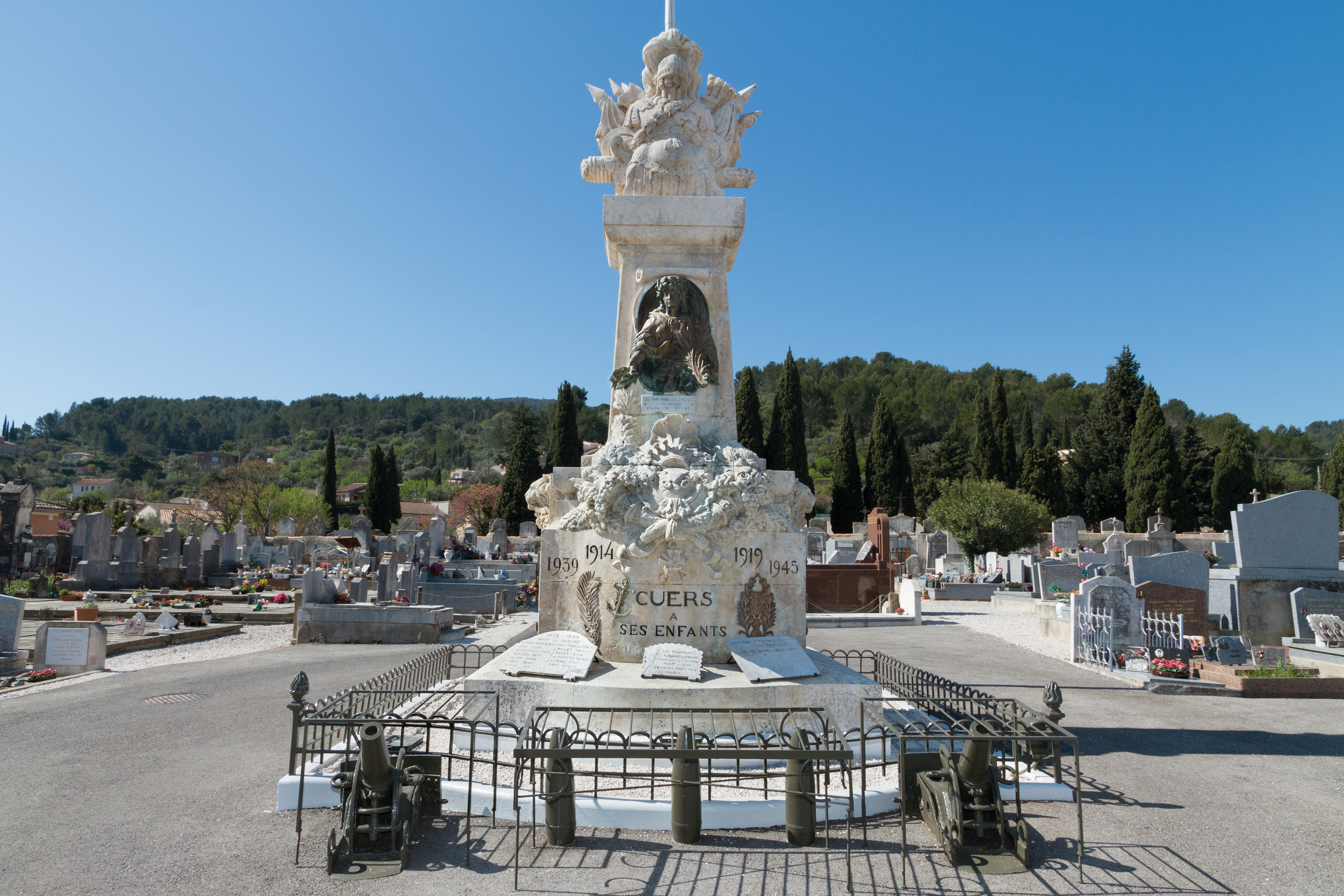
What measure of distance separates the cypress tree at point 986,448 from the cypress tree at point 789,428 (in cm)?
1130

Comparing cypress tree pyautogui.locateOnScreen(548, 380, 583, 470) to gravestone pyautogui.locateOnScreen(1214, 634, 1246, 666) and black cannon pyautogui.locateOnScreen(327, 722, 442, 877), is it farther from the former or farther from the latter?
black cannon pyautogui.locateOnScreen(327, 722, 442, 877)

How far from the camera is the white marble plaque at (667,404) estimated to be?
8.70 meters

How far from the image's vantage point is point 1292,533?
1449cm

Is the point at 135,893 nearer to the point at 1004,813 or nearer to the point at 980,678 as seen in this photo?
the point at 1004,813

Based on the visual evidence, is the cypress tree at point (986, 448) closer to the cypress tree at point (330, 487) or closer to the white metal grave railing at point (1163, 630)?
the white metal grave railing at point (1163, 630)

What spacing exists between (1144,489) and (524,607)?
3773 centimetres

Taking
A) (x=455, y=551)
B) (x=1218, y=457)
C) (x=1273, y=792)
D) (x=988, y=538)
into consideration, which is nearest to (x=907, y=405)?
(x=1218, y=457)

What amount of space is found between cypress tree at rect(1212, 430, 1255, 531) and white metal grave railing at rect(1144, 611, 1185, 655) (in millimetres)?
37410

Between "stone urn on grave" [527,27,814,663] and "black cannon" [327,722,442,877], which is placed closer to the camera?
"black cannon" [327,722,442,877]

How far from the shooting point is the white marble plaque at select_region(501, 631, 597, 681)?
22.0 ft

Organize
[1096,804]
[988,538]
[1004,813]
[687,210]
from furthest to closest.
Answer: [988,538], [687,210], [1096,804], [1004,813]

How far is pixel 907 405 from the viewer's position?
273 ft

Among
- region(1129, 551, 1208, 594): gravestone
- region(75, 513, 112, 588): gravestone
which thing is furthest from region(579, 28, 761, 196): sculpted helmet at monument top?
region(75, 513, 112, 588): gravestone

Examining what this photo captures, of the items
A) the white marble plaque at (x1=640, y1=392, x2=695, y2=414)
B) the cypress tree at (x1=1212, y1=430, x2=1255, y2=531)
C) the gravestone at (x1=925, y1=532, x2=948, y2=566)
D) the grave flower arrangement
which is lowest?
the grave flower arrangement
